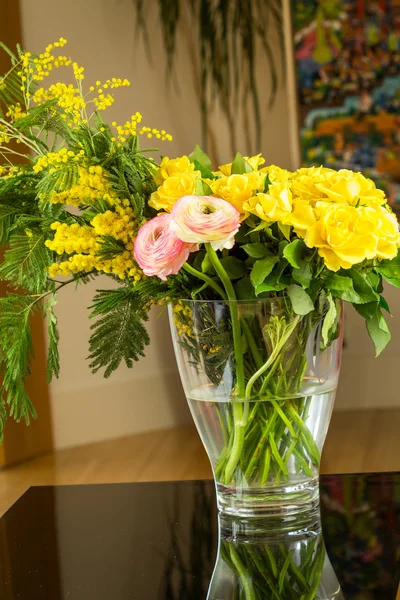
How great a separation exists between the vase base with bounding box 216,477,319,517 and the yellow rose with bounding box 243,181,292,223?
263 millimetres

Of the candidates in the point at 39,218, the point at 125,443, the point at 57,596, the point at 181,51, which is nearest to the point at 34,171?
the point at 39,218

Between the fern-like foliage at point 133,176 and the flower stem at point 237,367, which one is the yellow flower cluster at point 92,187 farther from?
the flower stem at point 237,367

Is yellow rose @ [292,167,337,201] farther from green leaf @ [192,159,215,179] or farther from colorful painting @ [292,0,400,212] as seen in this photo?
colorful painting @ [292,0,400,212]

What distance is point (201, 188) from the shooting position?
80 cm

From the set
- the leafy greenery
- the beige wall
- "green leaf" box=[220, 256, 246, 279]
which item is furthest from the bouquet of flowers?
the leafy greenery

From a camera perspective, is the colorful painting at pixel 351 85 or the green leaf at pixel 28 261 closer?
the green leaf at pixel 28 261

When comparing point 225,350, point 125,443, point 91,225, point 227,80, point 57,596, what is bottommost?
point 125,443

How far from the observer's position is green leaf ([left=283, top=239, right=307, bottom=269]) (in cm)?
74

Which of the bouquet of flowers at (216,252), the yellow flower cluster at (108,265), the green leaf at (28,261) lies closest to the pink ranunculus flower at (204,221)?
the bouquet of flowers at (216,252)

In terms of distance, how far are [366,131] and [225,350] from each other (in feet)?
11.4

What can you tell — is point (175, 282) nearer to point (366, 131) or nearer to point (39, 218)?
point (39, 218)

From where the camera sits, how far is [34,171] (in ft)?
2.97

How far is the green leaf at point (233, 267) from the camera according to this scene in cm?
80

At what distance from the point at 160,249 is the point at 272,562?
29 cm
